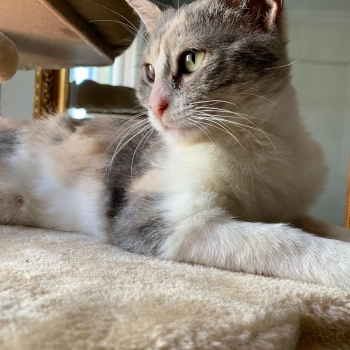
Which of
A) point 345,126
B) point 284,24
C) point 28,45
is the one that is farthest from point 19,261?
point 345,126

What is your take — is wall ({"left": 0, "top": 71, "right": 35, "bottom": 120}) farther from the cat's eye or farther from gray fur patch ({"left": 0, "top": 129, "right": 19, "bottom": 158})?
the cat's eye

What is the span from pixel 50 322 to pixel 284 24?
89 cm

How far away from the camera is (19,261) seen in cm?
71

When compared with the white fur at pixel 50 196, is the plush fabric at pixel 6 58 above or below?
above

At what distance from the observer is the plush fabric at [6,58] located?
3.60 ft

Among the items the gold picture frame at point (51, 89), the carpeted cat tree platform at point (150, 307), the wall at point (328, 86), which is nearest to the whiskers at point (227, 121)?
the carpeted cat tree platform at point (150, 307)

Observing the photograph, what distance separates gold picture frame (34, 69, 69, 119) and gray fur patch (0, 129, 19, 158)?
100cm

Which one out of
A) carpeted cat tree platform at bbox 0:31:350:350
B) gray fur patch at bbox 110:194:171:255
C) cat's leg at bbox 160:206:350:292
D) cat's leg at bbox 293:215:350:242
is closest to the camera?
carpeted cat tree platform at bbox 0:31:350:350

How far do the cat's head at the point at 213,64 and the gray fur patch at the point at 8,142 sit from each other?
57 cm

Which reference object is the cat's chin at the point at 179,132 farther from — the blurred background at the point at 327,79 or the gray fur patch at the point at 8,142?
the blurred background at the point at 327,79

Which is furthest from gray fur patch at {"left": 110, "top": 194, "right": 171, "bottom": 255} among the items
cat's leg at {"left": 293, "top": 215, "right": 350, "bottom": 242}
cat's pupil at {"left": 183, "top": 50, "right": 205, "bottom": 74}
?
cat's leg at {"left": 293, "top": 215, "right": 350, "bottom": 242}

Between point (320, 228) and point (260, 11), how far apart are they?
0.58 meters

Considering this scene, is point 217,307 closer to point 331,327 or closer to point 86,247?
point 331,327

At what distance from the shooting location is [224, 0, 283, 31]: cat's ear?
958 millimetres
